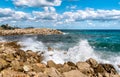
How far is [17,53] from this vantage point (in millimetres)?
23344

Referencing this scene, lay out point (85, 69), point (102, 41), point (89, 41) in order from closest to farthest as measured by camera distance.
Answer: point (85, 69) → point (102, 41) → point (89, 41)

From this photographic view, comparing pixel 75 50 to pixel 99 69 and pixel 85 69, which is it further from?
pixel 85 69

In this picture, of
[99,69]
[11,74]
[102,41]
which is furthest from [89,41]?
[11,74]

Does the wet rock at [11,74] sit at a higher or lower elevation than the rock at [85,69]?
higher

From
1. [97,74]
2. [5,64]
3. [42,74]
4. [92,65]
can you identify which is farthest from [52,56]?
[42,74]

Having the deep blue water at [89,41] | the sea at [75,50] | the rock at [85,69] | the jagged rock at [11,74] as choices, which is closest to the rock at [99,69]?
the rock at [85,69]

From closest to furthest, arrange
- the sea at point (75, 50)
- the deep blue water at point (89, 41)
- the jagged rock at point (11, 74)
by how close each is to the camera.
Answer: the jagged rock at point (11, 74) → the sea at point (75, 50) → the deep blue water at point (89, 41)

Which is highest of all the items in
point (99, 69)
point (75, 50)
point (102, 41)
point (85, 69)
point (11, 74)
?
point (11, 74)

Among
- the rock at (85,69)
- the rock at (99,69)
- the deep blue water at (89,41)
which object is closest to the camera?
the rock at (85,69)

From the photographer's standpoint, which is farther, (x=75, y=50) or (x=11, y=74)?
(x=75, y=50)

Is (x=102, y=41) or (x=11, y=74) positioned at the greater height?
(x=11, y=74)

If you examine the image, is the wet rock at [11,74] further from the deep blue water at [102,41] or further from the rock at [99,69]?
the deep blue water at [102,41]

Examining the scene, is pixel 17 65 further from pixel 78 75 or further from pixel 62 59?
pixel 62 59

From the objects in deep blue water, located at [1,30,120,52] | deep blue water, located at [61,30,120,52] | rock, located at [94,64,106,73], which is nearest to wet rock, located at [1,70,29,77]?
rock, located at [94,64,106,73]
